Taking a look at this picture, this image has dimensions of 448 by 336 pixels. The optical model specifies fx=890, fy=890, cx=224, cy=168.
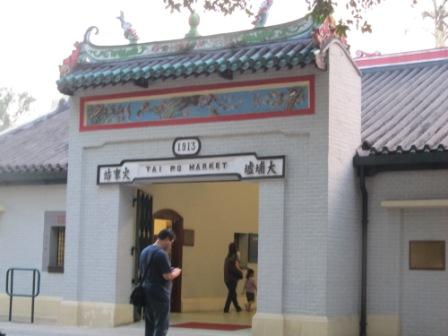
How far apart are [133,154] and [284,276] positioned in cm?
396

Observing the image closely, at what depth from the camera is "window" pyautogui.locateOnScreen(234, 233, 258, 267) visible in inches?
899

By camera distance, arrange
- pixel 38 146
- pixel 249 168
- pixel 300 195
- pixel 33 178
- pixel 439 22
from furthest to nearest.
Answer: pixel 439 22
pixel 38 146
pixel 33 178
pixel 249 168
pixel 300 195

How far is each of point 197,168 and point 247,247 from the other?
7335 mm

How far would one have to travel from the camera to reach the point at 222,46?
655 inches

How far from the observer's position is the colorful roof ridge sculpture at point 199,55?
15.1m

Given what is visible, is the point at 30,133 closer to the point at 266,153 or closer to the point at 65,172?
the point at 65,172

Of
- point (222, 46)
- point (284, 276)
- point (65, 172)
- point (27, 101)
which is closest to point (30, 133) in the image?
point (65, 172)

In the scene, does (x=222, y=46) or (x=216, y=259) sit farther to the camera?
(x=216, y=259)

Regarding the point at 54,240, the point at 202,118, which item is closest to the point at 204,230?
the point at 54,240

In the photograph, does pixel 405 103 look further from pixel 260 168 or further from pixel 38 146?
pixel 38 146

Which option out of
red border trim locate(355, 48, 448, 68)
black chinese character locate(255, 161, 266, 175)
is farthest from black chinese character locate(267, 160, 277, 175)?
red border trim locate(355, 48, 448, 68)

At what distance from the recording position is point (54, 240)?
19.6m

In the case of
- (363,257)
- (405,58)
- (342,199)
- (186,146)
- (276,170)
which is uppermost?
(405,58)

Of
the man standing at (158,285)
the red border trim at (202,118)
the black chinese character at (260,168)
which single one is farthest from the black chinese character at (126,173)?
the man standing at (158,285)
